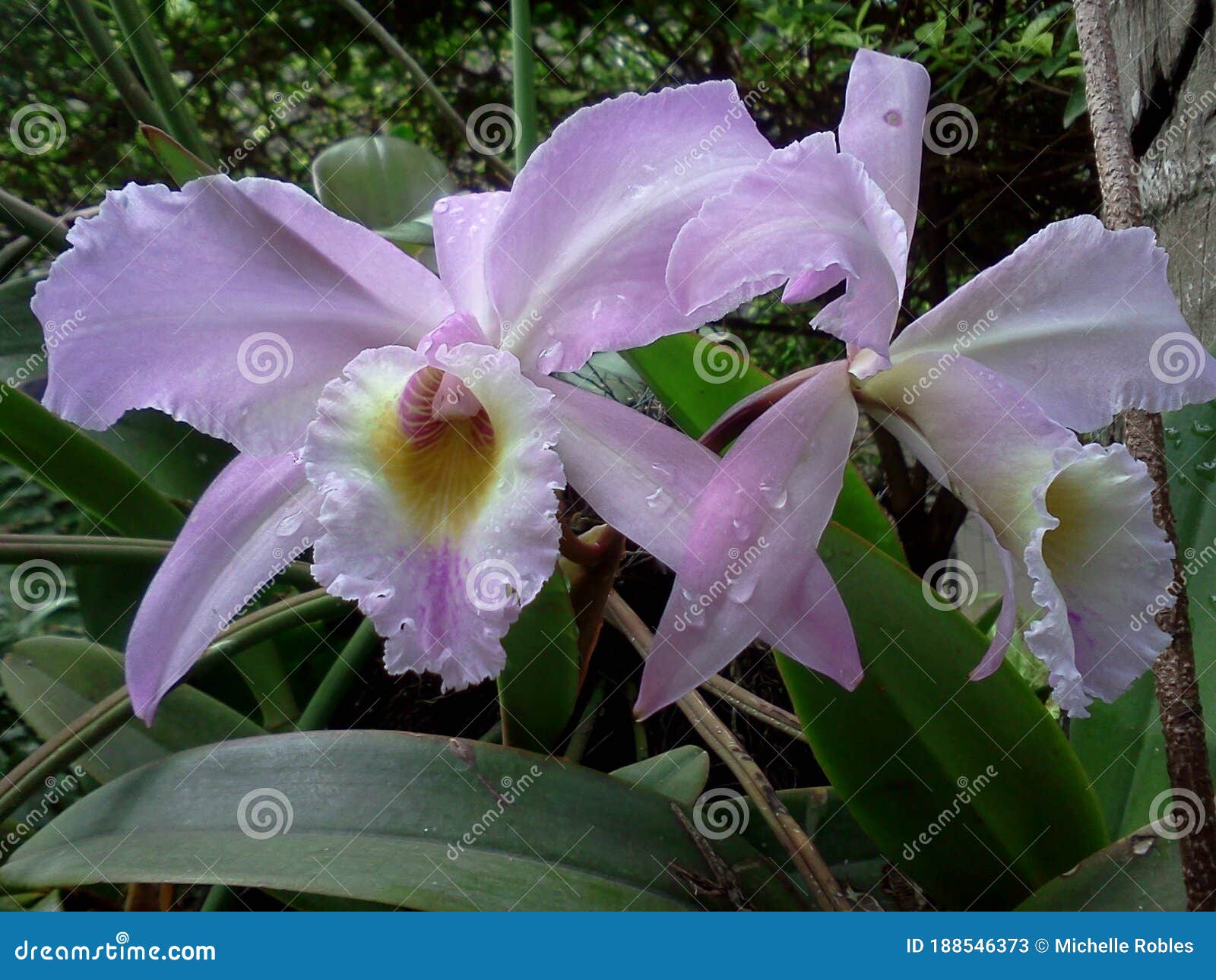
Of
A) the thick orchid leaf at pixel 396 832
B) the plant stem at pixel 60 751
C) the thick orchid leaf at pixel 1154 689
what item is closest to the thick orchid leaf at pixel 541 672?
the thick orchid leaf at pixel 396 832

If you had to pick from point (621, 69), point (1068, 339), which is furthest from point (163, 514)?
point (621, 69)

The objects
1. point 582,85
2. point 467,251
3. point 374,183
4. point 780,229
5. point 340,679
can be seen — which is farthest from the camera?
point 582,85

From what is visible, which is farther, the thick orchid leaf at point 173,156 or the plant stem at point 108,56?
the plant stem at point 108,56

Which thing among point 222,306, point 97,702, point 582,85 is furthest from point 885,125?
point 582,85

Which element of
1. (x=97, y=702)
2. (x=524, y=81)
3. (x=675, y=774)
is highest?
(x=524, y=81)

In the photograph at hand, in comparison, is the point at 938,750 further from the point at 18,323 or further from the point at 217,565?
the point at 18,323

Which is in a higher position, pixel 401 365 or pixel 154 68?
pixel 154 68

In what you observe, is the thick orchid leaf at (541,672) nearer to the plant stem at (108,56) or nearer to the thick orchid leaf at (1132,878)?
the thick orchid leaf at (1132,878)

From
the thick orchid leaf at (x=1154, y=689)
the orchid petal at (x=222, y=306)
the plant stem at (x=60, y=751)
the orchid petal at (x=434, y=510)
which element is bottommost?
the thick orchid leaf at (x=1154, y=689)
